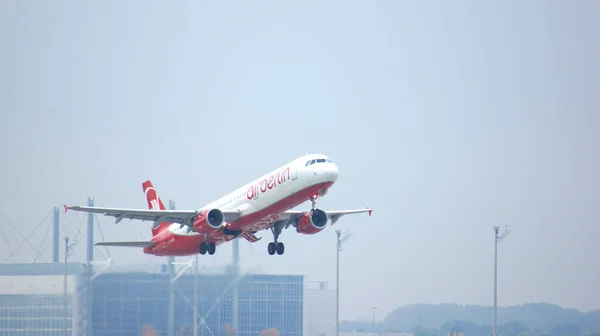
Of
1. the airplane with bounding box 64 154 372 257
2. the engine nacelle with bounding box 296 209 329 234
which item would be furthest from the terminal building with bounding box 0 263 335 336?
the engine nacelle with bounding box 296 209 329 234

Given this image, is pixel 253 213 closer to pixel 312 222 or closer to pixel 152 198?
pixel 312 222

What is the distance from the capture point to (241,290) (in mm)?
103938

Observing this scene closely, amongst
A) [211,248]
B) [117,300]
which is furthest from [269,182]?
[117,300]

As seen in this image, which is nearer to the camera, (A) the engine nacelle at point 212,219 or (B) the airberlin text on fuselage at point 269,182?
(B) the airberlin text on fuselage at point 269,182

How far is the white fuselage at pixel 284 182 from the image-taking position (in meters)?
60.8

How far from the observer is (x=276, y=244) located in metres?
69.4

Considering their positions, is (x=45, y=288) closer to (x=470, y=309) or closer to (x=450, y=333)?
(x=450, y=333)

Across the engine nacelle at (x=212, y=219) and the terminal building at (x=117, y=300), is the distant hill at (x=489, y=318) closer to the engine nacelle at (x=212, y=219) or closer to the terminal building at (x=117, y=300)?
the terminal building at (x=117, y=300)

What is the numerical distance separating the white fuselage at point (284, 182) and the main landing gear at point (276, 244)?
4.41 meters

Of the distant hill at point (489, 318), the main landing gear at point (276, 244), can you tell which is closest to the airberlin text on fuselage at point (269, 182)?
the main landing gear at point (276, 244)

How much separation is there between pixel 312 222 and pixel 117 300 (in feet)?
117

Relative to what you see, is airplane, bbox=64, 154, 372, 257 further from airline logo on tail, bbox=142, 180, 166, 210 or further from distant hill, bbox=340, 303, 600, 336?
distant hill, bbox=340, 303, 600, 336

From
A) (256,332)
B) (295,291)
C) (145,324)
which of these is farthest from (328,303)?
(145,324)

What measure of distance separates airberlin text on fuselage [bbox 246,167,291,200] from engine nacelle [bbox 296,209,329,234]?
10.7 feet
